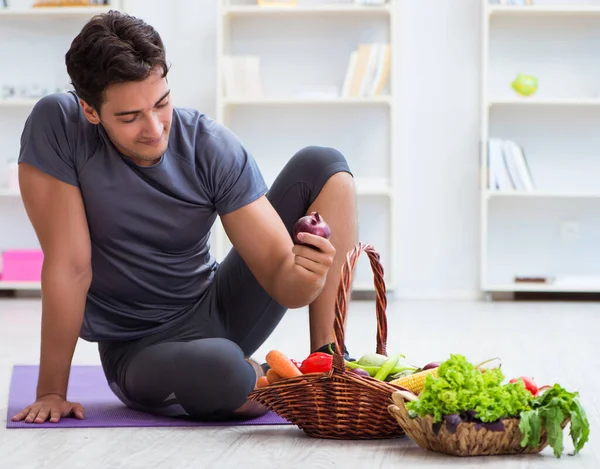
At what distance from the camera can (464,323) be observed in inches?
151

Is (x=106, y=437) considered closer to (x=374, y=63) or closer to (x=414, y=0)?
(x=374, y=63)

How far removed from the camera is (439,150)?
4.89m

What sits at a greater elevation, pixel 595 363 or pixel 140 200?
pixel 140 200

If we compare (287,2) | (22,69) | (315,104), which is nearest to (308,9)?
(287,2)

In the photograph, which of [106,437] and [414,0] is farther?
[414,0]

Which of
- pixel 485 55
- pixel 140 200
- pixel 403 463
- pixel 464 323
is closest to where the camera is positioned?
pixel 403 463

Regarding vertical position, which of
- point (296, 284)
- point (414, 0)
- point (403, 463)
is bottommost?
point (403, 463)

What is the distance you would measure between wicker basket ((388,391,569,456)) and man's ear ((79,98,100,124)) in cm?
73

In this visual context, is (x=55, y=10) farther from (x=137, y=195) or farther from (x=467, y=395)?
(x=467, y=395)

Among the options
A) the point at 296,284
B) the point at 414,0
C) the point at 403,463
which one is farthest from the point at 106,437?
the point at 414,0

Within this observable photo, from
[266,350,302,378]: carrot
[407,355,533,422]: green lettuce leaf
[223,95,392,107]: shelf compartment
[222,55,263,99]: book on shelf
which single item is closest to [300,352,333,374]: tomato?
[266,350,302,378]: carrot

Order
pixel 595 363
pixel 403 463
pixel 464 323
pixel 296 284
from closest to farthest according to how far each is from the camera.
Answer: pixel 403 463 → pixel 296 284 → pixel 595 363 → pixel 464 323

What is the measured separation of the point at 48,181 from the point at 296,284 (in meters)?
0.50

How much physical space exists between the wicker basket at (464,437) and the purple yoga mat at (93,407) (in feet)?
→ 1.21
